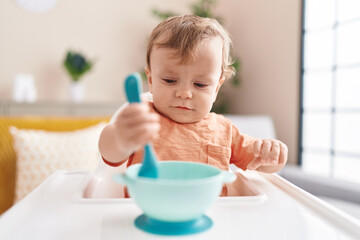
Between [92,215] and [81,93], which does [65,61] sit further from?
[92,215]

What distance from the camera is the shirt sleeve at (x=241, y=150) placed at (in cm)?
88

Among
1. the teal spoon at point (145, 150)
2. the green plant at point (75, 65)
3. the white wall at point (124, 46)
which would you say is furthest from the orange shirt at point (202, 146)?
the green plant at point (75, 65)

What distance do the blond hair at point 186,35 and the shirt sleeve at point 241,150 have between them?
19cm

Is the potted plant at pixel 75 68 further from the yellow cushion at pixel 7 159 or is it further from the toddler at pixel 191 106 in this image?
the toddler at pixel 191 106

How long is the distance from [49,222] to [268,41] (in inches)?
124

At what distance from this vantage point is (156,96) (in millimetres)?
820

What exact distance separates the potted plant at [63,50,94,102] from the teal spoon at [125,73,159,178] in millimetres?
2986

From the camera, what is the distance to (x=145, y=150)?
1.51 ft

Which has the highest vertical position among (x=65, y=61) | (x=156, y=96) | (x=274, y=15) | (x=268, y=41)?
(x=274, y=15)

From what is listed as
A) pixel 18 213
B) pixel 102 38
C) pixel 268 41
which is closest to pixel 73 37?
pixel 102 38

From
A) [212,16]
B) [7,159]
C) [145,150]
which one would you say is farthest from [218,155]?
[212,16]

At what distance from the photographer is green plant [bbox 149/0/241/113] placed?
10.6ft

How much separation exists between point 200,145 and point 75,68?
106 inches

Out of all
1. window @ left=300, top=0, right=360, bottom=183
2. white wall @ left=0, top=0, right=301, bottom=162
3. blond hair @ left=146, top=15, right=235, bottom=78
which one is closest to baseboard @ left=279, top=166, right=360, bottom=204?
window @ left=300, top=0, right=360, bottom=183
